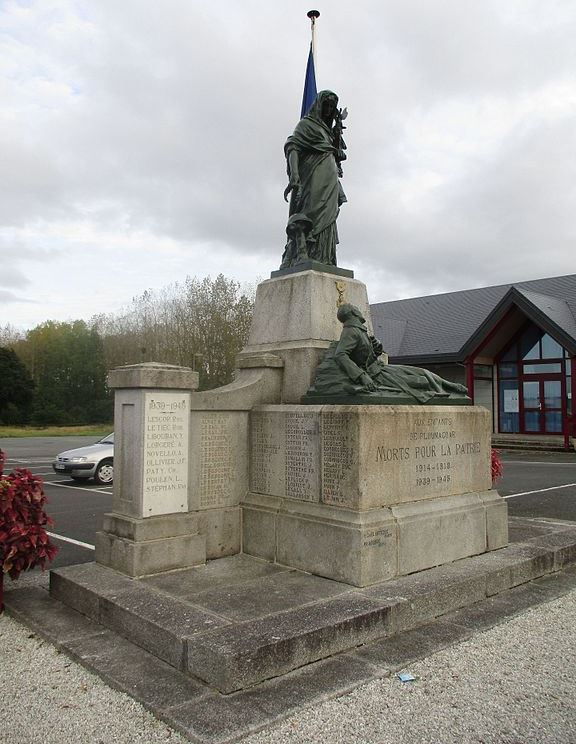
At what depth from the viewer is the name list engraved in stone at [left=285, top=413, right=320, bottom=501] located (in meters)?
5.43

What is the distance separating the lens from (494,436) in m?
25.8

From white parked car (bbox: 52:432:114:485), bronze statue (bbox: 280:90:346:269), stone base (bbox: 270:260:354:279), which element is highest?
bronze statue (bbox: 280:90:346:269)

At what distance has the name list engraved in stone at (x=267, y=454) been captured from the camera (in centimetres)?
582

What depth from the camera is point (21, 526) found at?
15.7ft

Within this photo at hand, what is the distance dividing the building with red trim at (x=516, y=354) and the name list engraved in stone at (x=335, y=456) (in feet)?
63.8

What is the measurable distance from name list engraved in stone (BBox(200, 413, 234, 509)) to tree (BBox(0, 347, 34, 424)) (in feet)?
150

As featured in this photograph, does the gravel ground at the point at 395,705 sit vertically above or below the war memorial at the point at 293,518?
below

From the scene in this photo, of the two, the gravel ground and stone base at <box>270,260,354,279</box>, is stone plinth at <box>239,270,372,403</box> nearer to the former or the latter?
stone base at <box>270,260,354,279</box>

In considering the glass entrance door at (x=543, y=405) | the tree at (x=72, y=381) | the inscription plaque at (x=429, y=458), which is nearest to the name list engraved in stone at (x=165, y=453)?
the inscription plaque at (x=429, y=458)

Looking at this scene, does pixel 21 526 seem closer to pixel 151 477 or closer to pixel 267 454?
pixel 151 477

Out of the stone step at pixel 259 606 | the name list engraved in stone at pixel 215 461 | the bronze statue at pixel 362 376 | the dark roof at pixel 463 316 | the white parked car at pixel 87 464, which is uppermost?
the dark roof at pixel 463 316

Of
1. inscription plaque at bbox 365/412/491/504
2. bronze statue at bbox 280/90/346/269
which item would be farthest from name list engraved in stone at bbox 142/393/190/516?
bronze statue at bbox 280/90/346/269

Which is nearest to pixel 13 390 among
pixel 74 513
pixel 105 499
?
pixel 105 499

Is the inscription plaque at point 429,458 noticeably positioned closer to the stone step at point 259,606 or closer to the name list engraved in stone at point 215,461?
the stone step at point 259,606
